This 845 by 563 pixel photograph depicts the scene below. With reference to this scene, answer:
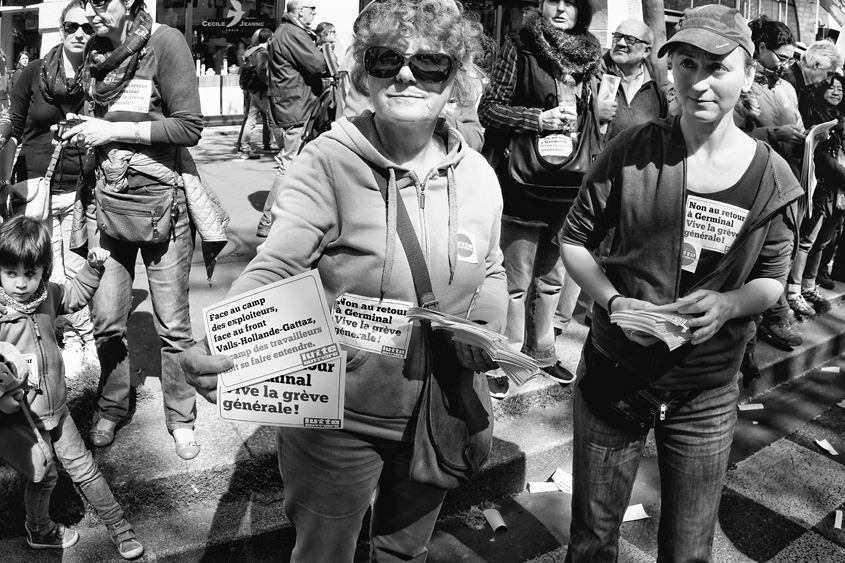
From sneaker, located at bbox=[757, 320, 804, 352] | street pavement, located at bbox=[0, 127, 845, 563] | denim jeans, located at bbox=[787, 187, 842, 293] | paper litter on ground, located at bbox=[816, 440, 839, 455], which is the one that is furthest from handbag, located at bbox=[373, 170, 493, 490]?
denim jeans, located at bbox=[787, 187, 842, 293]

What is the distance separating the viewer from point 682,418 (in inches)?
106

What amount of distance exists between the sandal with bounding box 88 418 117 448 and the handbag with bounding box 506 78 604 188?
249 centimetres

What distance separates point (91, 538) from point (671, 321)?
2.52 meters

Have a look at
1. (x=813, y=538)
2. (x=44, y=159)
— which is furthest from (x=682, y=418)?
(x=44, y=159)

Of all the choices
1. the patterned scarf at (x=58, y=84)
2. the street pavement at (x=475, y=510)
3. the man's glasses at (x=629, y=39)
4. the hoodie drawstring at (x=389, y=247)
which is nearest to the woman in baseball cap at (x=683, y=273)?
the hoodie drawstring at (x=389, y=247)

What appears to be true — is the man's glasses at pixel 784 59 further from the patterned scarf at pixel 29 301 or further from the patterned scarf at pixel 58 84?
the patterned scarf at pixel 29 301

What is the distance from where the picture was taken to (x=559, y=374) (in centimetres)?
534

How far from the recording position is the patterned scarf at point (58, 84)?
14.3 ft

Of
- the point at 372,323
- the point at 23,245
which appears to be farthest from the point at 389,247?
the point at 23,245

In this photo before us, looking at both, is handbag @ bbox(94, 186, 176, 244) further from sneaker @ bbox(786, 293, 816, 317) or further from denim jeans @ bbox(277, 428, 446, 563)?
sneaker @ bbox(786, 293, 816, 317)

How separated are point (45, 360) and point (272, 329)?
64.9 inches

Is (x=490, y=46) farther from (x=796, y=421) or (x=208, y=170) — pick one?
(x=208, y=170)

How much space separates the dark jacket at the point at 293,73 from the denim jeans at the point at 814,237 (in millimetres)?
4451

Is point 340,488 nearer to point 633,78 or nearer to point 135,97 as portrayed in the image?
point 135,97
